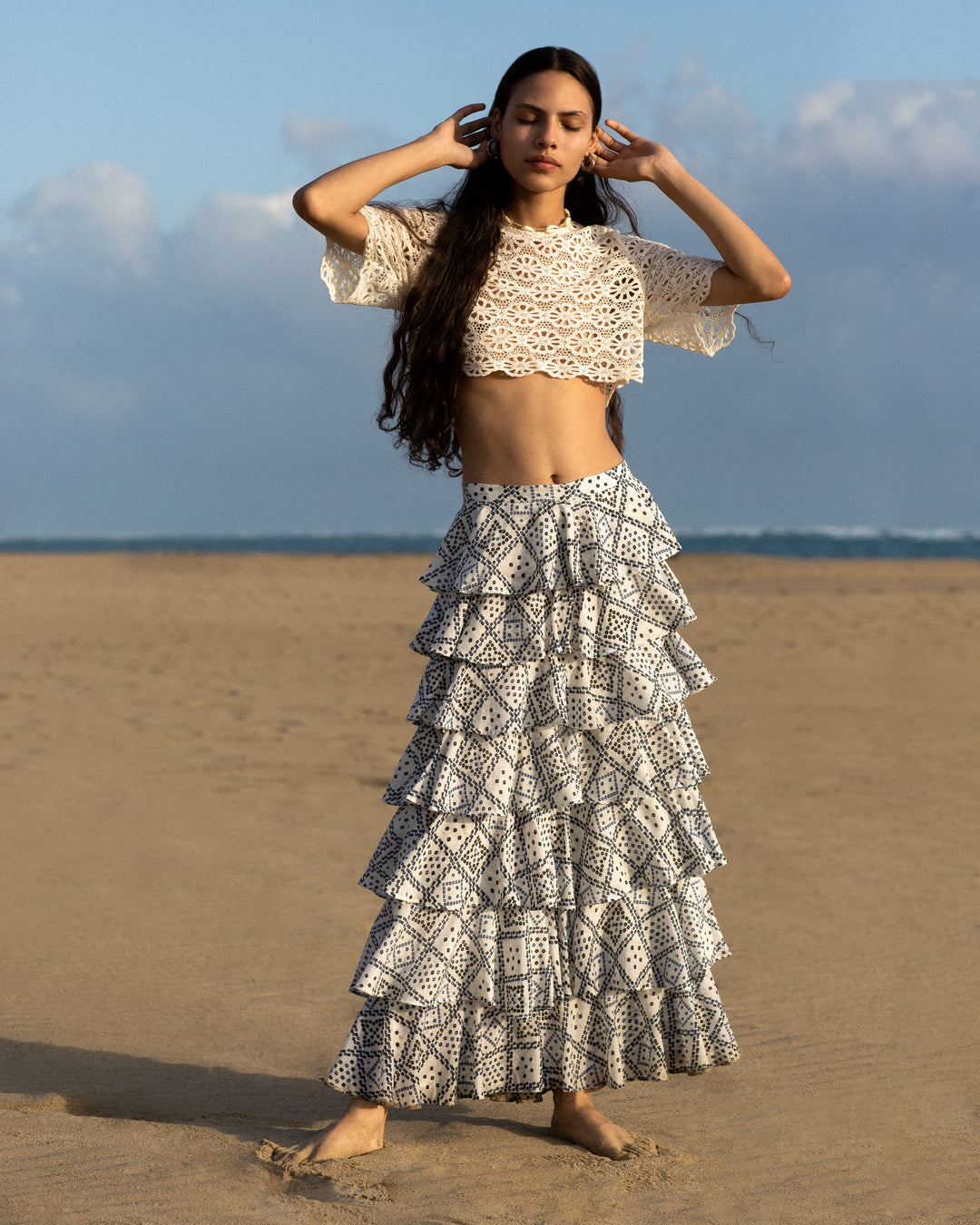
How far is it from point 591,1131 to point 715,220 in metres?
2.06

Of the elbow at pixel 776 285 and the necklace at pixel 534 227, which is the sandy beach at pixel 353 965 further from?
the necklace at pixel 534 227

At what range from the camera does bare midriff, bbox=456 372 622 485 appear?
2721 mm

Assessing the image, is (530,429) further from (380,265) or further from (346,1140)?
(346,1140)

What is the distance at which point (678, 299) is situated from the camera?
2852mm

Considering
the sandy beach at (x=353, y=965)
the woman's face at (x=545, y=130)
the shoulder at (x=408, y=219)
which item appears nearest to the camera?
the sandy beach at (x=353, y=965)

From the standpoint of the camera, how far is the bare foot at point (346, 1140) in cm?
257

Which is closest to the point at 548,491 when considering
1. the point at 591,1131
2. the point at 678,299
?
the point at 678,299

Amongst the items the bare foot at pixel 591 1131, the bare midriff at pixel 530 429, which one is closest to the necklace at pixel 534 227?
the bare midriff at pixel 530 429

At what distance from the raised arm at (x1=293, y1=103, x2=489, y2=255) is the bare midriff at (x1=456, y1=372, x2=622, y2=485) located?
0.43m

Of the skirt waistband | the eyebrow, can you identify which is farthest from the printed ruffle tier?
the eyebrow

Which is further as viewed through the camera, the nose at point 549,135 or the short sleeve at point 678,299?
the short sleeve at point 678,299

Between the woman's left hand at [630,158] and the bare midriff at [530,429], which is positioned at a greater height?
the woman's left hand at [630,158]

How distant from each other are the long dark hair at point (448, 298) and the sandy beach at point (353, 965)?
1.61 m

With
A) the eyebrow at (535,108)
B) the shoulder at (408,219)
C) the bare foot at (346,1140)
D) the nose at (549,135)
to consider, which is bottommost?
the bare foot at (346,1140)
